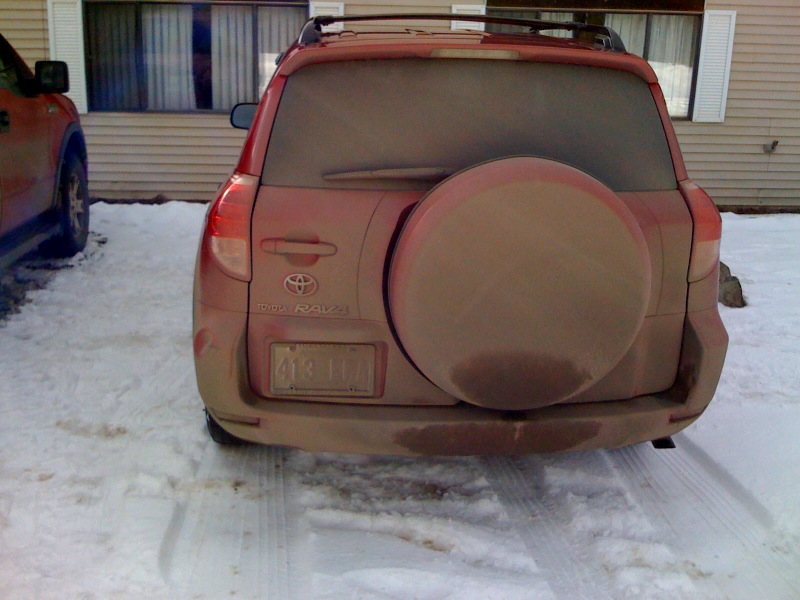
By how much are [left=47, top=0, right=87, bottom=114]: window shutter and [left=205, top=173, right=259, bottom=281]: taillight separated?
7.95m

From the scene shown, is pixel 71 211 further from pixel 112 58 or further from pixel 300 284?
pixel 300 284

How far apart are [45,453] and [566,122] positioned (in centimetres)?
260

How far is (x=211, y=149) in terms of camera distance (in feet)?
33.8

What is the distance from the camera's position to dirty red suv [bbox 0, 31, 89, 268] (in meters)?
5.32

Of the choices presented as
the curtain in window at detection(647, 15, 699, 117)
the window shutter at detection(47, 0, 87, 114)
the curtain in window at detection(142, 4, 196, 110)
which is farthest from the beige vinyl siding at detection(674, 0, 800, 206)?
the window shutter at detection(47, 0, 87, 114)

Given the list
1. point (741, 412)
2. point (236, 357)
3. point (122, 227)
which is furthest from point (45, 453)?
point (122, 227)

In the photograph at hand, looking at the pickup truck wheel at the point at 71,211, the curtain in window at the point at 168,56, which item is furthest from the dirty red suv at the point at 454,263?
the curtain in window at the point at 168,56

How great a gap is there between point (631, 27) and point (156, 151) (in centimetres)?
621

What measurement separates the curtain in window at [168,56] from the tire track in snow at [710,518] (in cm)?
825

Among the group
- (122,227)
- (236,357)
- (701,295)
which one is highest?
(701,295)

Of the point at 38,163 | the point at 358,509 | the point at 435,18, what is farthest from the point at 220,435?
the point at 38,163

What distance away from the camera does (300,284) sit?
2955 millimetres

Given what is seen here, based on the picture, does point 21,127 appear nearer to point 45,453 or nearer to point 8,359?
point 8,359

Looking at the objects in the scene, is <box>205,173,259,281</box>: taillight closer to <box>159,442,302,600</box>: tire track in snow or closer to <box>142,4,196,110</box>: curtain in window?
<box>159,442,302,600</box>: tire track in snow
